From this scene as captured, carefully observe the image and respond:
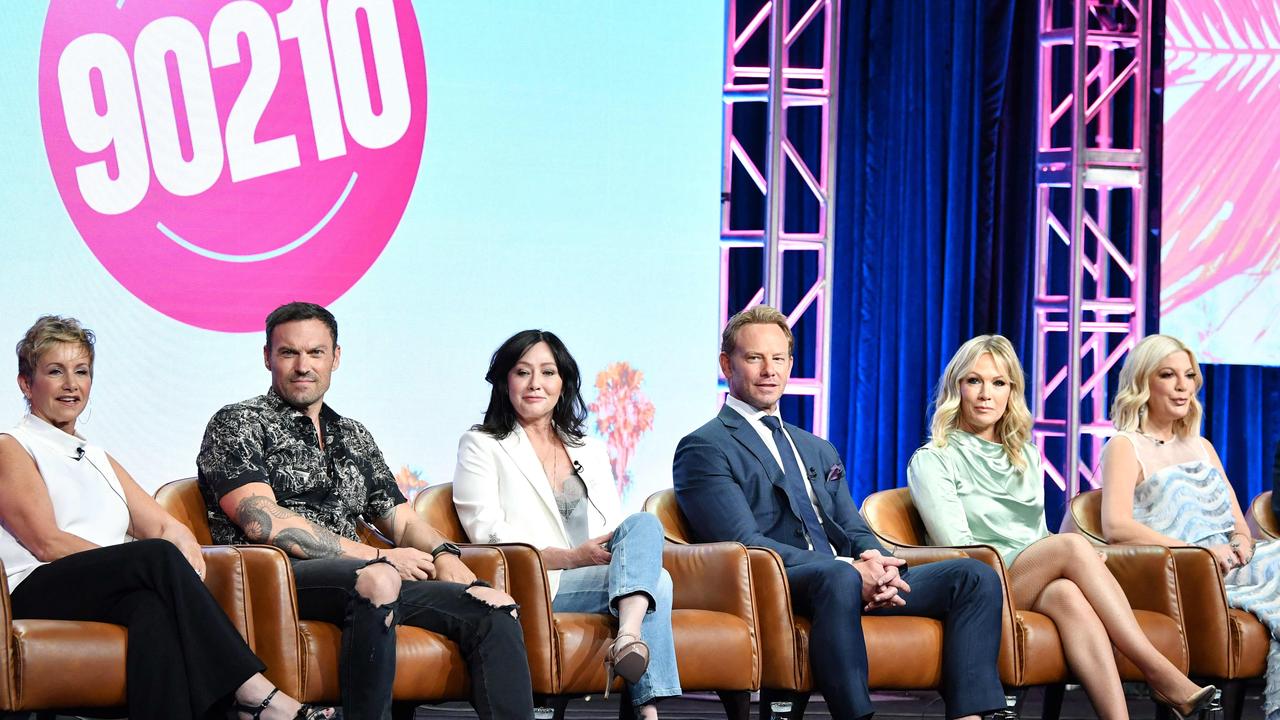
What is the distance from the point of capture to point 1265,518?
4.34m

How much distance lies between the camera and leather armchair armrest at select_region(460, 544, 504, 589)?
3.25 metres

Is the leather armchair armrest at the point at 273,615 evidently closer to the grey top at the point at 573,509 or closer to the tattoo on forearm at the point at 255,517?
the tattoo on forearm at the point at 255,517

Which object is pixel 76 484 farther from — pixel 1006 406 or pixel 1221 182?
pixel 1221 182

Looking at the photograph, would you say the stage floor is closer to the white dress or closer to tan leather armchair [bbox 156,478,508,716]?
the white dress

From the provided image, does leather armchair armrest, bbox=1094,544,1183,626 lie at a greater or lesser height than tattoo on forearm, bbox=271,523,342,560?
lesser

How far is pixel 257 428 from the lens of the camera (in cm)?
337

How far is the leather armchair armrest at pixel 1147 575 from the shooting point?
12.3ft

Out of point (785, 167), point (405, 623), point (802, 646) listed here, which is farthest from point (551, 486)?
point (785, 167)

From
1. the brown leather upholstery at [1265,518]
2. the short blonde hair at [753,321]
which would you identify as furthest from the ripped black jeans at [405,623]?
the brown leather upholstery at [1265,518]

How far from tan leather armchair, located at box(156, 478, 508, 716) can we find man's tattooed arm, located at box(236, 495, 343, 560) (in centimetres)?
20

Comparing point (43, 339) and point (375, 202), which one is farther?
point (375, 202)

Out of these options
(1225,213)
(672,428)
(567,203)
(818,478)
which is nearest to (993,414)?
(818,478)

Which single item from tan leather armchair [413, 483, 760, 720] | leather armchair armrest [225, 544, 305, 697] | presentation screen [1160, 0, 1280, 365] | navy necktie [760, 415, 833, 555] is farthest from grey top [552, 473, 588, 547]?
presentation screen [1160, 0, 1280, 365]

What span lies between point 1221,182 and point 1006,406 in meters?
1.92
